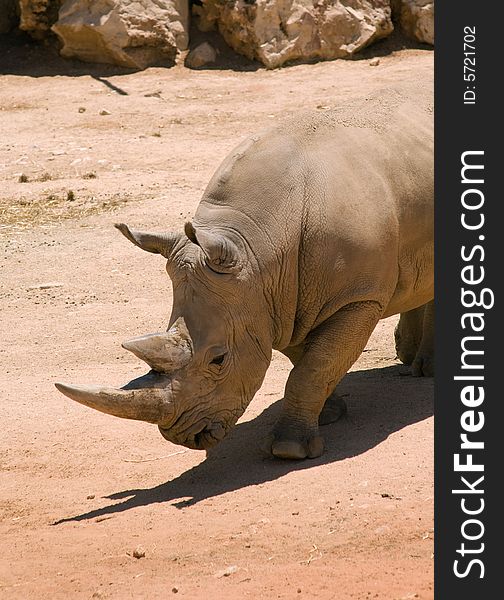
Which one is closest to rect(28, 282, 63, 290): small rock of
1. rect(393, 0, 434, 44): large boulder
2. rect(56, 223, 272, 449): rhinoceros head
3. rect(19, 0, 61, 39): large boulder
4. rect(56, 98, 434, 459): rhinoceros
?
rect(56, 98, 434, 459): rhinoceros

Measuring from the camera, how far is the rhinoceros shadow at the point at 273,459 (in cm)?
723

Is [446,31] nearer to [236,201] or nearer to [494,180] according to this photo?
[494,180]

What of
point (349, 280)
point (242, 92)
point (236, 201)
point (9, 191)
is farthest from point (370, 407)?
point (242, 92)

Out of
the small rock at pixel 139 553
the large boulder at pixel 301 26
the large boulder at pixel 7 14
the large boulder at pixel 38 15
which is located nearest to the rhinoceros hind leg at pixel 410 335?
the small rock at pixel 139 553

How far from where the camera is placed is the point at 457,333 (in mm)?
6000

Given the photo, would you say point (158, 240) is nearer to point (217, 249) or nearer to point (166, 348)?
point (217, 249)

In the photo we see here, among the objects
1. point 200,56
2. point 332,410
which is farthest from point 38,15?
point 332,410

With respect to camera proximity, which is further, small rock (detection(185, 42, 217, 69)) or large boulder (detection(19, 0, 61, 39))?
large boulder (detection(19, 0, 61, 39))

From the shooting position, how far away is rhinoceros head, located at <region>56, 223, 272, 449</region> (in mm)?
6859

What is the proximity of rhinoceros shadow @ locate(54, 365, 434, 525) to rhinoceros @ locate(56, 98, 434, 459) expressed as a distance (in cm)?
20

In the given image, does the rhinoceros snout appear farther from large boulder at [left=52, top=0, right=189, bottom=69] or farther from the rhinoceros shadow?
large boulder at [left=52, top=0, right=189, bottom=69]

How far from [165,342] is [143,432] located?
1775 mm

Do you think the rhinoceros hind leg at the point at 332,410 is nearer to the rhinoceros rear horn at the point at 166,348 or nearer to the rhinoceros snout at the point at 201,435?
the rhinoceros snout at the point at 201,435

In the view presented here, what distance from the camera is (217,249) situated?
22.8 ft
